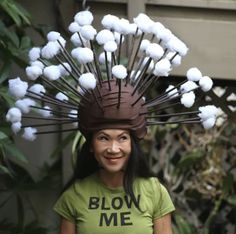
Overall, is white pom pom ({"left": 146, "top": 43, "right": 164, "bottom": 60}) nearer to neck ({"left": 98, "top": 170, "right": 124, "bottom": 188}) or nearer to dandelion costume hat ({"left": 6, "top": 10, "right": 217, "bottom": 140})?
dandelion costume hat ({"left": 6, "top": 10, "right": 217, "bottom": 140})

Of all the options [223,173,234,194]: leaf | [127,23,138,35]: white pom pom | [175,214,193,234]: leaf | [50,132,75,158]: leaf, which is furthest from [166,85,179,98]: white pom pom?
[223,173,234,194]: leaf

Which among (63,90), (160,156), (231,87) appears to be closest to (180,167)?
(160,156)

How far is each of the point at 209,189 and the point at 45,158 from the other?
1144 millimetres

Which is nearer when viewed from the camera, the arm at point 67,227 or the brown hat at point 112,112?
the brown hat at point 112,112

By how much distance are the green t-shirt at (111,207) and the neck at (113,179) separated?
0.01 m

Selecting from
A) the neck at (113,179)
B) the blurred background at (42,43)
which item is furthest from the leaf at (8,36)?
the neck at (113,179)

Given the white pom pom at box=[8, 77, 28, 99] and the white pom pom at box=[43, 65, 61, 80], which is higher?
the white pom pom at box=[43, 65, 61, 80]

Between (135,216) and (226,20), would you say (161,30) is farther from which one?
(226,20)

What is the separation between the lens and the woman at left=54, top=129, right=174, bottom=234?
2.27 metres

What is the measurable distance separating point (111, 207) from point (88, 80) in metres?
0.43

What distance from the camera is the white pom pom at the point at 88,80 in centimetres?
214

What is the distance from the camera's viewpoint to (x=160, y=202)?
2.38 metres

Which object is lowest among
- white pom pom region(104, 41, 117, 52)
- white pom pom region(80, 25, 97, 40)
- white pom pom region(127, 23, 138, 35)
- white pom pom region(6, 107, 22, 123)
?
white pom pom region(6, 107, 22, 123)

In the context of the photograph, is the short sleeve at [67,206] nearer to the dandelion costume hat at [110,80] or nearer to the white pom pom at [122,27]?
the dandelion costume hat at [110,80]
